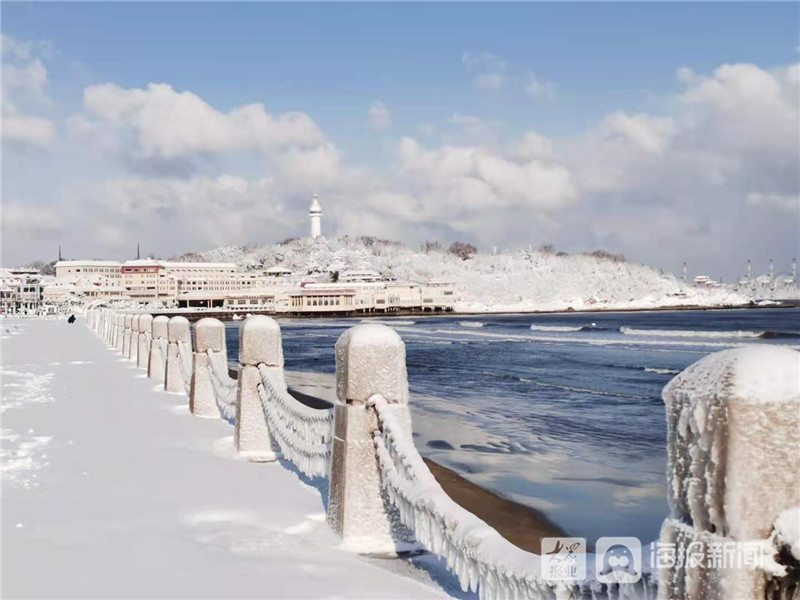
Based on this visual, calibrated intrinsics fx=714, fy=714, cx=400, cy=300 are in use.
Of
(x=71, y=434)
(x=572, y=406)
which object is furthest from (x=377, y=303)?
(x=71, y=434)

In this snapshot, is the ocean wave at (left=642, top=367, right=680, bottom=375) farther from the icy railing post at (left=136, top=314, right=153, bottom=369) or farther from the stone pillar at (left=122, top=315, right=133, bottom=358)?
the stone pillar at (left=122, top=315, right=133, bottom=358)

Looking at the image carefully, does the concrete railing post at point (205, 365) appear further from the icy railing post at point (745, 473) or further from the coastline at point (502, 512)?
the icy railing post at point (745, 473)

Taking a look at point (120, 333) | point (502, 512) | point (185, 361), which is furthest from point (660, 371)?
point (502, 512)

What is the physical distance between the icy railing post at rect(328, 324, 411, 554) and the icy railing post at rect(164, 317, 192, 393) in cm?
685

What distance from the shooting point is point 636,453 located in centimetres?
1096

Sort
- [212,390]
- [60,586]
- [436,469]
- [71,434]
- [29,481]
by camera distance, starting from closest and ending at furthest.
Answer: [60,586] < [29,481] < [71,434] < [212,390] < [436,469]

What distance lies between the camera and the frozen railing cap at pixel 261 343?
6730mm

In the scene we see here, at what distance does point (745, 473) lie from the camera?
1.74 m

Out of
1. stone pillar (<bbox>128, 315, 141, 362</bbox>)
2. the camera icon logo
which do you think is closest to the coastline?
the camera icon logo

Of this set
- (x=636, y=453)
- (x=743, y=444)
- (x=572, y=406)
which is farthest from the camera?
(x=572, y=406)

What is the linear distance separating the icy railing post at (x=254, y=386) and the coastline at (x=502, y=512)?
2.27 meters

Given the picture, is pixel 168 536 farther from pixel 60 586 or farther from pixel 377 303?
pixel 377 303

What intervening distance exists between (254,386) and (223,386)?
1.52m

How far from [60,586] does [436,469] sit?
6384 millimetres
